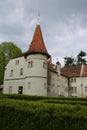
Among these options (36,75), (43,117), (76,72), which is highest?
(76,72)

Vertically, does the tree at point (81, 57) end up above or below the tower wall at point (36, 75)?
above

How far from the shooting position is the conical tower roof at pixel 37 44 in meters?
32.6

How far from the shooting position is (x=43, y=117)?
7621mm

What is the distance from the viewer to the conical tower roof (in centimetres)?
3256

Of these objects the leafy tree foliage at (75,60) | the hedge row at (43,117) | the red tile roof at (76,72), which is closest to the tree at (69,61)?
the leafy tree foliage at (75,60)

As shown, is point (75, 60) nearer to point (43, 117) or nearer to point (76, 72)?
point (76, 72)

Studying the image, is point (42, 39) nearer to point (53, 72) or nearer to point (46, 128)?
point (53, 72)

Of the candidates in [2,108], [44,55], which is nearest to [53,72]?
[44,55]

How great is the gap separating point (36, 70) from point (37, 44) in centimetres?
464

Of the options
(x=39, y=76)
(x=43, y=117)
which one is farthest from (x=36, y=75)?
(x=43, y=117)

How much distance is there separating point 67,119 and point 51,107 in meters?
0.82

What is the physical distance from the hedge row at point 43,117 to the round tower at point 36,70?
22307 mm

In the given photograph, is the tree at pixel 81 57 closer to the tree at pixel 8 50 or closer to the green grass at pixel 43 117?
the tree at pixel 8 50

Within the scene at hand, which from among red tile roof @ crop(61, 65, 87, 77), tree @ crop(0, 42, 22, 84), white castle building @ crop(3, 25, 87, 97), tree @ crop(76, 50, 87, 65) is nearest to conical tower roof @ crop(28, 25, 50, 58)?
white castle building @ crop(3, 25, 87, 97)
